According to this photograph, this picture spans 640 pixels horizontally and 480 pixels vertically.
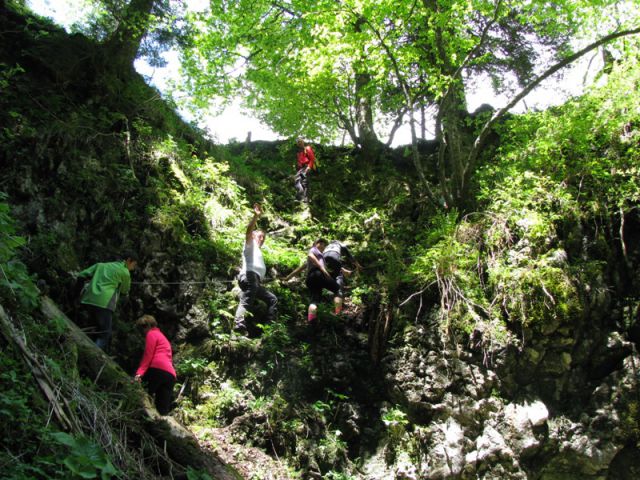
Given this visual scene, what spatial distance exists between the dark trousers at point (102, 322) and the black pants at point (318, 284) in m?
3.30

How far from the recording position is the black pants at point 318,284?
823cm

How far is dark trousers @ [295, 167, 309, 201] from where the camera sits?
12344 mm

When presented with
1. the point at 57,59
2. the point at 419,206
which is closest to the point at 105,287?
the point at 57,59

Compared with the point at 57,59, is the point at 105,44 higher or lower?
higher

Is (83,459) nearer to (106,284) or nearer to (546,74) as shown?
(106,284)

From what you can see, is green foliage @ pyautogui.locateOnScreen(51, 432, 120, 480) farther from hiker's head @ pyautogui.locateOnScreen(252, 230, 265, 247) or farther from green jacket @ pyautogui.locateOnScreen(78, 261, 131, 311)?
hiker's head @ pyautogui.locateOnScreen(252, 230, 265, 247)

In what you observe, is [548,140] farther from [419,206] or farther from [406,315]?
[406,315]

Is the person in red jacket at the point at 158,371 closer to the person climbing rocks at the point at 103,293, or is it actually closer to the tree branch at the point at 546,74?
the person climbing rocks at the point at 103,293

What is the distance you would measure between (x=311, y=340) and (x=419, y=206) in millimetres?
4678

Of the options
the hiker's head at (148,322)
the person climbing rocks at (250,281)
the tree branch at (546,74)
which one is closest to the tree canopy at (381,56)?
the tree branch at (546,74)

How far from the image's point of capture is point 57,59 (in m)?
8.76

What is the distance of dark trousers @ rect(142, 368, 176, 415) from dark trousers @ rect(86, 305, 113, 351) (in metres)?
0.74

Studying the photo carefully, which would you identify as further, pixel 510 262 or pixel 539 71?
pixel 539 71

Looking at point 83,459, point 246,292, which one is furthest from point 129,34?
point 83,459
